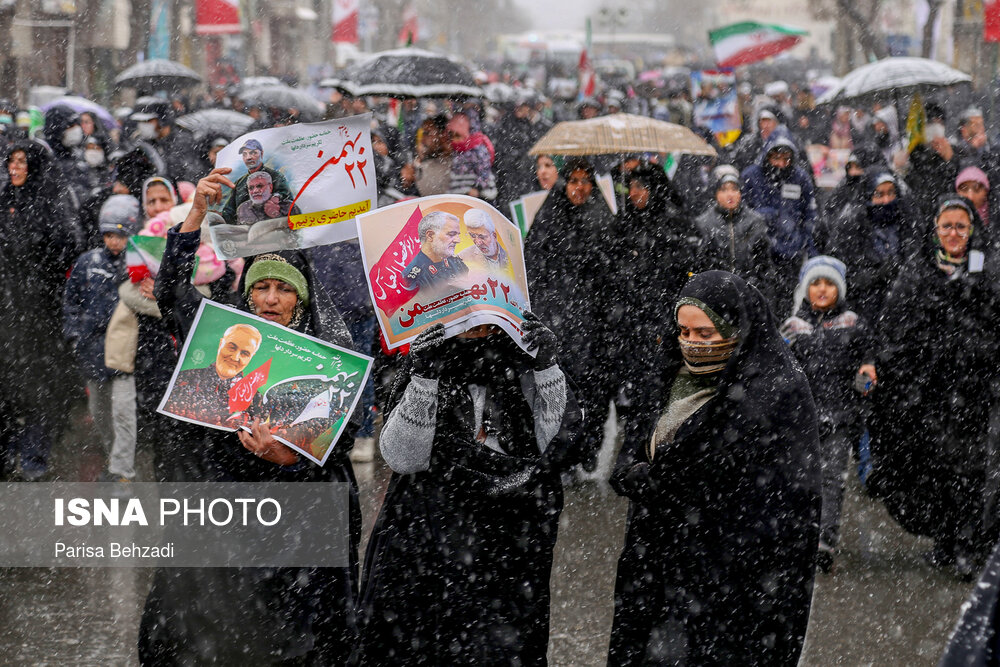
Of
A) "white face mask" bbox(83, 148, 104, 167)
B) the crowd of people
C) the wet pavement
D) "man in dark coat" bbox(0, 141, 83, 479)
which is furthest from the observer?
"white face mask" bbox(83, 148, 104, 167)

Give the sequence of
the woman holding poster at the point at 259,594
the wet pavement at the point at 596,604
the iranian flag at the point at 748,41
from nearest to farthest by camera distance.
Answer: the woman holding poster at the point at 259,594
the wet pavement at the point at 596,604
the iranian flag at the point at 748,41

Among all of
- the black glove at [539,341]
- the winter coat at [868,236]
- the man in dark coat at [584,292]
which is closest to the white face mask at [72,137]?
the man in dark coat at [584,292]

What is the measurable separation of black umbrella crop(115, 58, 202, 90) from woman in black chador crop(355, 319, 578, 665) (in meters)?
13.7

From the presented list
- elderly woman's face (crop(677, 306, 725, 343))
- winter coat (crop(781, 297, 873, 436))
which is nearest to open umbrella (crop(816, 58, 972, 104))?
winter coat (crop(781, 297, 873, 436))

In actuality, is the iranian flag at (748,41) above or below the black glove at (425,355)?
above

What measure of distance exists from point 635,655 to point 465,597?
548 mm

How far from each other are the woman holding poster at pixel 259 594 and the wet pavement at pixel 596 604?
3.60 feet

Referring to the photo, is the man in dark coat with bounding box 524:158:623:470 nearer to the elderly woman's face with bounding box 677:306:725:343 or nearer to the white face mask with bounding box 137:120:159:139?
the elderly woman's face with bounding box 677:306:725:343

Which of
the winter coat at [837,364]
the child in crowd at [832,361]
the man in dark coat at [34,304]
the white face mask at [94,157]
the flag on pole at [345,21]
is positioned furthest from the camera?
the flag on pole at [345,21]

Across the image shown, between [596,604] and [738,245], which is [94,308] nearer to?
[596,604]

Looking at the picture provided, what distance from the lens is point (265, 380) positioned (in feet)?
13.0

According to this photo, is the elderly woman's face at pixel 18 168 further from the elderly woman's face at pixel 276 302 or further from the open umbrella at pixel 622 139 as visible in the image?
the elderly woman's face at pixel 276 302

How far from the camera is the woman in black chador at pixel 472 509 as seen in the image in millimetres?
3764

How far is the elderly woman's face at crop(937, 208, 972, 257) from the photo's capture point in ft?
20.0
